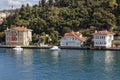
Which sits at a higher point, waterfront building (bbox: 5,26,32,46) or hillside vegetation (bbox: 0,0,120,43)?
hillside vegetation (bbox: 0,0,120,43)

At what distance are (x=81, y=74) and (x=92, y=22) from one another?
43691 mm

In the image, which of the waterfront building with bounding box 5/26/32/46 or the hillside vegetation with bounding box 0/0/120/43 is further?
the waterfront building with bounding box 5/26/32/46

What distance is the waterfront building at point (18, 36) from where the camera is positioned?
78000 mm

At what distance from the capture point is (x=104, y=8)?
267 ft

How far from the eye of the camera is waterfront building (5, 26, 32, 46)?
256 ft

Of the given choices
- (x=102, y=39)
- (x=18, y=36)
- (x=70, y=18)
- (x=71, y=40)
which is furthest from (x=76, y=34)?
(x=18, y=36)

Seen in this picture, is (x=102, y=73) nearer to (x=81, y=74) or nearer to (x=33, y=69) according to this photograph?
(x=81, y=74)

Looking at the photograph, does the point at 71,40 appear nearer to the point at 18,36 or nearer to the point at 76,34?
the point at 76,34

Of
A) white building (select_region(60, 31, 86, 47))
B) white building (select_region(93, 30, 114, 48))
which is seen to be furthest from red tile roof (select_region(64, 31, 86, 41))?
white building (select_region(93, 30, 114, 48))

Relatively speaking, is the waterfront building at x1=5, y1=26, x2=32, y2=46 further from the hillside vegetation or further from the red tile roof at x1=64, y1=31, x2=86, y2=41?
the red tile roof at x1=64, y1=31, x2=86, y2=41

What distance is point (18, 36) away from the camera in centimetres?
7825

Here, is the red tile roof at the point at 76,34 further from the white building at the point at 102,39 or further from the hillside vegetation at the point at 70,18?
the white building at the point at 102,39

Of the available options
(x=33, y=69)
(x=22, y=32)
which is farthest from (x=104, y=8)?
(x=33, y=69)

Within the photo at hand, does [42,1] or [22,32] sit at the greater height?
[42,1]
